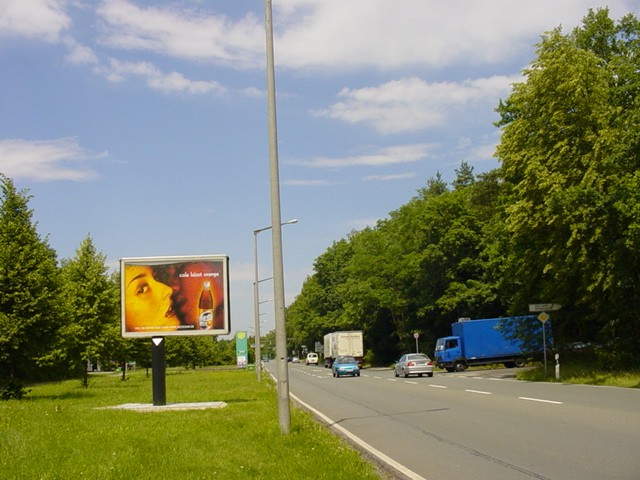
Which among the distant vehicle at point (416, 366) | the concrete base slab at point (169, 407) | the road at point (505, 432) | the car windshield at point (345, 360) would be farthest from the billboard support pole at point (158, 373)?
the car windshield at point (345, 360)

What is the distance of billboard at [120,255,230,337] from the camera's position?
2291cm

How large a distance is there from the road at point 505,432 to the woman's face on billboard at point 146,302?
548cm

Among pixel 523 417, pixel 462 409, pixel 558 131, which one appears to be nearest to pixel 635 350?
pixel 558 131

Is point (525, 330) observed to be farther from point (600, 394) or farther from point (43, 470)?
point (43, 470)

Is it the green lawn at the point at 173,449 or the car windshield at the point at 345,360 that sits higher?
the green lawn at the point at 173,449

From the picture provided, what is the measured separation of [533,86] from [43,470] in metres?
28.3

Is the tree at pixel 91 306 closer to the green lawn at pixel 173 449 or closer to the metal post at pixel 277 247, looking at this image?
the green lawn at pixel 173 449

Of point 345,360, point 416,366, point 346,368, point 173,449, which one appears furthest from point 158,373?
point 345,360

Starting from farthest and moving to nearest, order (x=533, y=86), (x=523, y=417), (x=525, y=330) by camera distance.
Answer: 1. (x=525, y=330)
2. (x=533, y=86)
3. (x=523, y=417)

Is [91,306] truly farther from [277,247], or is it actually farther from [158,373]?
[277,247]

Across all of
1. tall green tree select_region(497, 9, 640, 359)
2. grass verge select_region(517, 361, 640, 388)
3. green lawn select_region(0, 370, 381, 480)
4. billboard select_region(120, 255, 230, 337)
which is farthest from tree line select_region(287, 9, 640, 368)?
green lawn select_region(0, 370, 381, 480)

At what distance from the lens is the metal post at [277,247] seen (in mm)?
13359

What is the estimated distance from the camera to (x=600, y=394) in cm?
2114

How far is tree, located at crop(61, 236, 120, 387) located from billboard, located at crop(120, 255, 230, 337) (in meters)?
16.6
